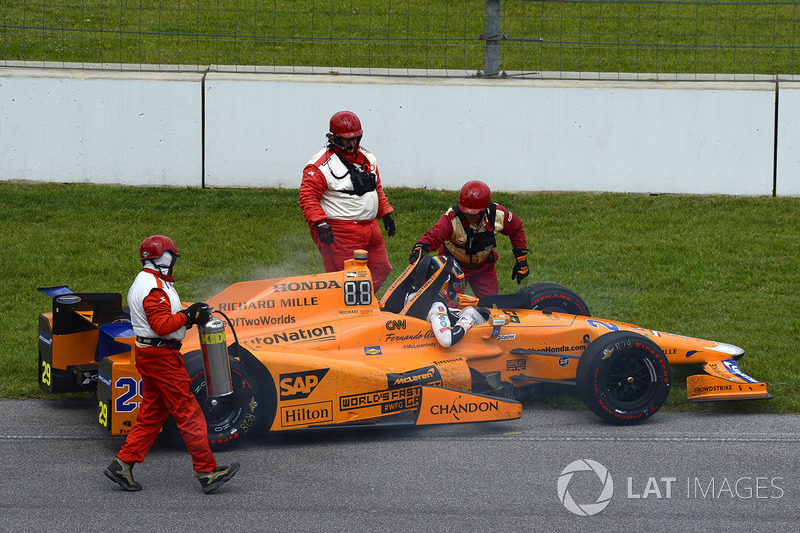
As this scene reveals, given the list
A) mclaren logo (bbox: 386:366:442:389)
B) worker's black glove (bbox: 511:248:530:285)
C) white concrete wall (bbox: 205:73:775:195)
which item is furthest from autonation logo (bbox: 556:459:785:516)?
white concrete wall (bbox: 205:73:775:195)

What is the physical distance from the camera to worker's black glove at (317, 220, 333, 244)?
26.5 ft

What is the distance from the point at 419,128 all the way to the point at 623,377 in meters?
6.20

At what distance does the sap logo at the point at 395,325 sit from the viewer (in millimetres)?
7285

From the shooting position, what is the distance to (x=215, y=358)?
591 centimetres

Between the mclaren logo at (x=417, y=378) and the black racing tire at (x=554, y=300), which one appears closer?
the mclaren logo at (x=417, y=378)

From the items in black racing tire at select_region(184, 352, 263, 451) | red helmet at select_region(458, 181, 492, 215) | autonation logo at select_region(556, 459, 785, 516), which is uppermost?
red helmet at select_region(458, 181, 492, 215)

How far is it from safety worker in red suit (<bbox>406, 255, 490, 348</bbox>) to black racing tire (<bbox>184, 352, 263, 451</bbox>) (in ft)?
4.91

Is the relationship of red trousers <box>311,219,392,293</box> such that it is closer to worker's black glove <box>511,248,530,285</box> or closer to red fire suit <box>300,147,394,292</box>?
red fire suit <box>300,147,394,292</box>

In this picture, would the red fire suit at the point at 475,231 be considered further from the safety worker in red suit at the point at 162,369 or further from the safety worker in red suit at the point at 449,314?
the safety worker in red suit at the point at 162,369

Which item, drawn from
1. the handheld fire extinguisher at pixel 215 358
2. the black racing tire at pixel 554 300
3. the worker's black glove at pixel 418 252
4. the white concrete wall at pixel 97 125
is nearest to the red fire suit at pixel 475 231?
the worker's black glove at pixel 418 252

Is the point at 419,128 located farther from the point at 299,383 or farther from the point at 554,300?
the point at 299,383

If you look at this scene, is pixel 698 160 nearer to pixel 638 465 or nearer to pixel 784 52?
pixel 784 52

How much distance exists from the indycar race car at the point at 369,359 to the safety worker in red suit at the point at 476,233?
705mm

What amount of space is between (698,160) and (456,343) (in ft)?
21.5
